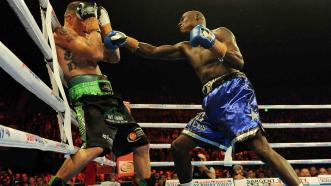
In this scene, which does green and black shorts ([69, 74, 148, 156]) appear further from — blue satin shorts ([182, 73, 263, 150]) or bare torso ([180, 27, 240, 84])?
bare torso ([180, 27, 240, 84])

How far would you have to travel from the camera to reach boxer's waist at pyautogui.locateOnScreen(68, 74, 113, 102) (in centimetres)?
195

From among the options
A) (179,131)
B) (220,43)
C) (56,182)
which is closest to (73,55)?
(56,182)

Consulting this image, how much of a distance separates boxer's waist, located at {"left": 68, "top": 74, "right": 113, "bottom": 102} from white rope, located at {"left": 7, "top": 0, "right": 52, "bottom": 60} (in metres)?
0.19

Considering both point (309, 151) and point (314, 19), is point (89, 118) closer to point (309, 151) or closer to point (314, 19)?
point (314, 19)

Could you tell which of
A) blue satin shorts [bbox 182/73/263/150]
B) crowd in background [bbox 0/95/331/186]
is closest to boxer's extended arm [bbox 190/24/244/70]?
blue satin shorts [bbox 182/73/263/150]

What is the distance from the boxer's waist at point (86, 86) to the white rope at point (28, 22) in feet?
0.63

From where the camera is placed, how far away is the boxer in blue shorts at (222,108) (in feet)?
6.78

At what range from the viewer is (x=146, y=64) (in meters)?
9.64

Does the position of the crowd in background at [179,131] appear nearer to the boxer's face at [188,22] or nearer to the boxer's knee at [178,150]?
the boxer's knee at [178,150]

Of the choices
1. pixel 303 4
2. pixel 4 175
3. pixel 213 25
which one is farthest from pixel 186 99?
pixel 4 175

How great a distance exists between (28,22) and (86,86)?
0.53m

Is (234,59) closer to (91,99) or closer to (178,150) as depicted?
(178,150)

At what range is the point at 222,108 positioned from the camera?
2.28 m

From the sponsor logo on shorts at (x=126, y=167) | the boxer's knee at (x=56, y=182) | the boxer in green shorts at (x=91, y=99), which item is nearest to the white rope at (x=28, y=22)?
the boxer in green shorts at (x=91, y=99)
